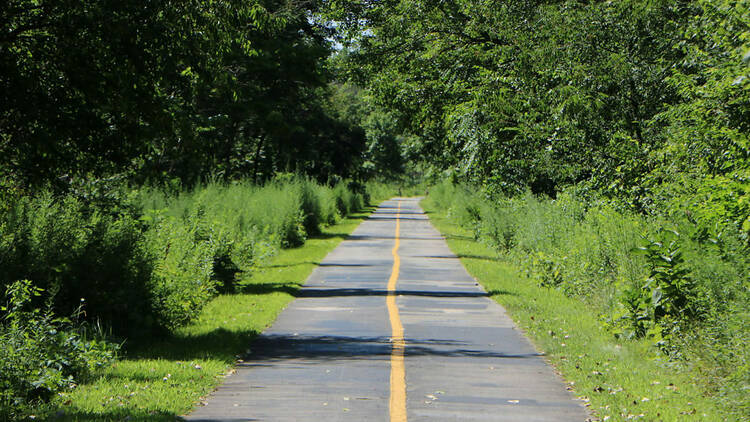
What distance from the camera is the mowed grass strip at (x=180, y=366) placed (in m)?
8.24

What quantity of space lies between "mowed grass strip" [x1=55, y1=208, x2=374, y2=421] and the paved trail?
0.90 ft

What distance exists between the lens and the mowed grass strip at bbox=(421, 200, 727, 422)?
8.46 meters

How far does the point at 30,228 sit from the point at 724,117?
8.63 metres

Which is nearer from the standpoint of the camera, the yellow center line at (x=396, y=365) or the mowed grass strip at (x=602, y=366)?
the yellow center line at (x=396, y=365)

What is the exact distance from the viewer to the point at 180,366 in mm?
10500

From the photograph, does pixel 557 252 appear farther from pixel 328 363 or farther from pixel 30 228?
pixel 30 228

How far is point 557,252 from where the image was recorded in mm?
19297

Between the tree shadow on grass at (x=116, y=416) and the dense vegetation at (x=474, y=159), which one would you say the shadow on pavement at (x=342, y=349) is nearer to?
the dense vegetation at (x=474, y=159)

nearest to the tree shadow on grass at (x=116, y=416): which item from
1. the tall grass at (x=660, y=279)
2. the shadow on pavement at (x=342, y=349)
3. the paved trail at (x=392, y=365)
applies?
the paved trail at (x=392, y=365)

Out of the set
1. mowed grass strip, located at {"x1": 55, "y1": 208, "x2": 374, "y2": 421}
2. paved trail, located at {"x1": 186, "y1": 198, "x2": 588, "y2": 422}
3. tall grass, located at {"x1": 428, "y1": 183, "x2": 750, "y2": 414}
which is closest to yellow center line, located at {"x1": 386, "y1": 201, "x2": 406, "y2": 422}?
paved trail, located at {"x1": 186, "y1": 198, "x2": 588, "y2": 422}

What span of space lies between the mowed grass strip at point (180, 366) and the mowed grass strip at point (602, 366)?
387cm

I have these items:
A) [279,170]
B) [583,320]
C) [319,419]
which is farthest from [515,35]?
[279,170]

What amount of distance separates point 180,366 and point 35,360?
226 centimetres

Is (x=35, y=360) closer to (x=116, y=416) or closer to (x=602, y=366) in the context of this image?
(x=116, y=416)
